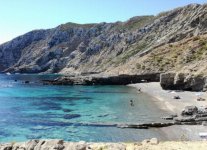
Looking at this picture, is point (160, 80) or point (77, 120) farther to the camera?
point (160, 80)

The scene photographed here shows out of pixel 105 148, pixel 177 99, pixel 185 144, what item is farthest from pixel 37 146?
pixel 177 99

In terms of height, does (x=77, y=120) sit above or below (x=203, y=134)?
below

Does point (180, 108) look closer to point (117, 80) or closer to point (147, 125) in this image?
point (147, 125)

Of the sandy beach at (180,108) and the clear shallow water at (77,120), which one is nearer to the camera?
the sandy beach at (180,108)

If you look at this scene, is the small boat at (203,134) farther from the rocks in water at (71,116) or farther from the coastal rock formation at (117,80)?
the coastal rock formation at (117,80)

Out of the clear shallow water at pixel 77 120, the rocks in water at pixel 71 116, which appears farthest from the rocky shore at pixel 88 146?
the rocks in water at pixel 71 116

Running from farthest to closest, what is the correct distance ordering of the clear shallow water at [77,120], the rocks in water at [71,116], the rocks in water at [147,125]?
1. the rocks in water at [71,116]
2. the rocks in water at [147,125]
3. the clear shallow water at [77,120]

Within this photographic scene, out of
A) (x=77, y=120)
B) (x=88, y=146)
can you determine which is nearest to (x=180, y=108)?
(x=77, y=120)

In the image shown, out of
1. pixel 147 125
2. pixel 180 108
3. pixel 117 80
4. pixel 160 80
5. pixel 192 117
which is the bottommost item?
pixel 147 125

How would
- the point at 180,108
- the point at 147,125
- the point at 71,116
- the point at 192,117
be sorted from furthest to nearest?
the point at 180,108 → the point at 71,116 → the point at 192,117 → the point at 147,125

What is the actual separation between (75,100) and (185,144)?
6267cm

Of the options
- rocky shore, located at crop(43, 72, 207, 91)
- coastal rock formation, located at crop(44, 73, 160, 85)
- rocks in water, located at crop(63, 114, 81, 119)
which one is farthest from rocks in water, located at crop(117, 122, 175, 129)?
coastal rock formation, located at crop(44, 73, 160, 85)

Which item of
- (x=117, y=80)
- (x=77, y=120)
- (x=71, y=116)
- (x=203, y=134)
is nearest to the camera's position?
(x=203, y=134)

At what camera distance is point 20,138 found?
45219mm
